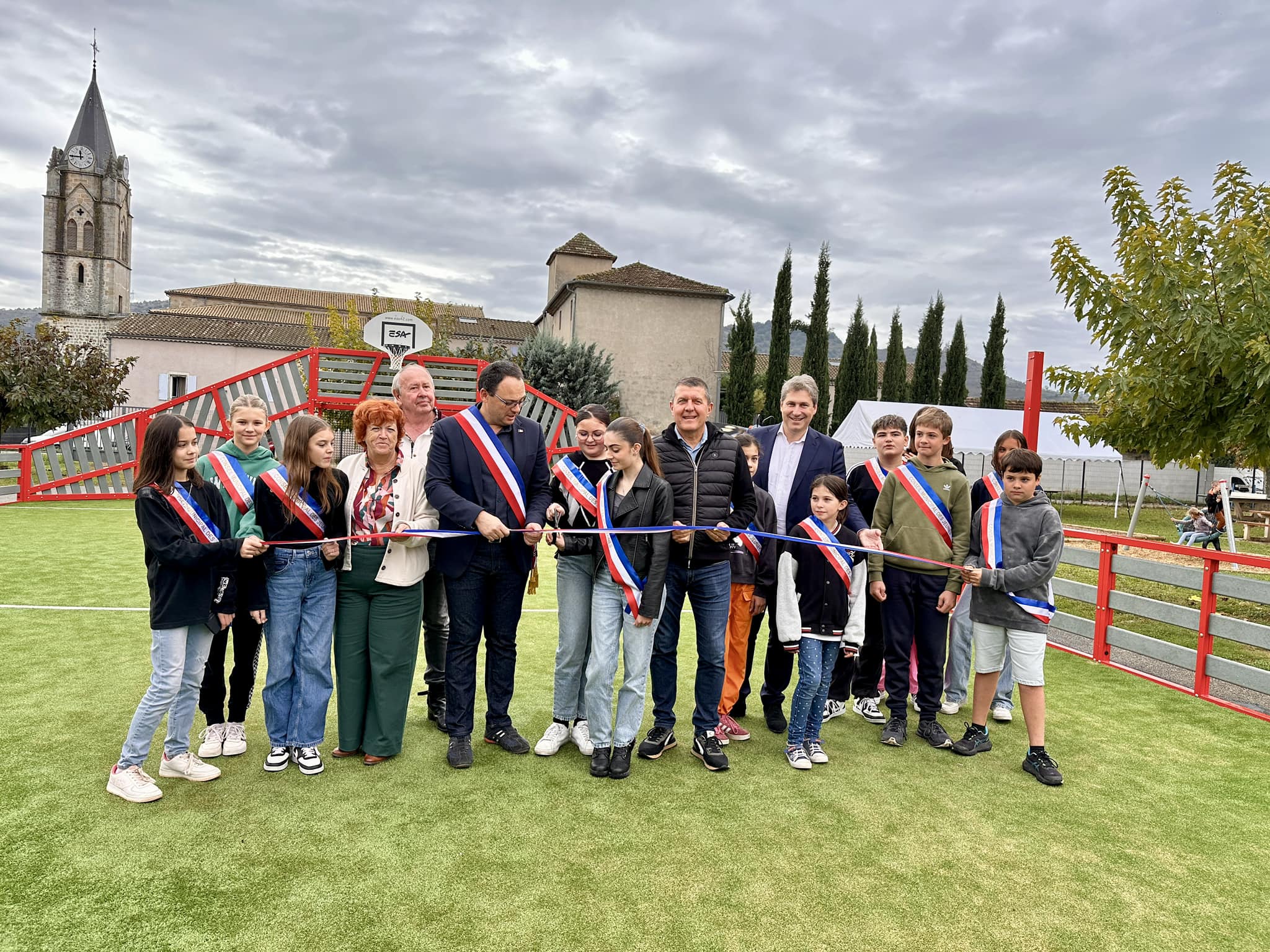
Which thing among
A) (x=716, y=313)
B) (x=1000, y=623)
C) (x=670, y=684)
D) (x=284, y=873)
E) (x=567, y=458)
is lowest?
(x=284, y=873)

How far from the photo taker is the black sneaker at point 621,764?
399cm

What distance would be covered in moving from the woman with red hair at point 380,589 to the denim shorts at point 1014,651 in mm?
3081

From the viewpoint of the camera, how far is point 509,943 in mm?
2586

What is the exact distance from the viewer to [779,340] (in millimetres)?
41594

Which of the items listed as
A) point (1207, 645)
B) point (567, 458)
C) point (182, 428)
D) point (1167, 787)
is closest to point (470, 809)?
point (567, 458)

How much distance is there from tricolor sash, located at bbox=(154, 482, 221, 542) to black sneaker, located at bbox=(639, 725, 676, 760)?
2381 millimetres

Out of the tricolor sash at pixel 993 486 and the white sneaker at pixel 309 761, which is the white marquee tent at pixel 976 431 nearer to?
the tricolor sash at pixel 993 486

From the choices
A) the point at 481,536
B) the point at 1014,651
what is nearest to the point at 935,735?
the point at 1014,651

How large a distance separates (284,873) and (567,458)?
7.49 feet

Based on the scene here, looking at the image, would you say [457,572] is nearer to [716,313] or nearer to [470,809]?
[470,809]

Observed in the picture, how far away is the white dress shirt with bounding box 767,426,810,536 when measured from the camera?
191 inches

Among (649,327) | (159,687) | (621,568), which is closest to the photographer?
(159,687)

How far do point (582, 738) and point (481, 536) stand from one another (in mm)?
1258

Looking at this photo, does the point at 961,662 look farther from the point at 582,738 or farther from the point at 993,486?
the point at 582,738
